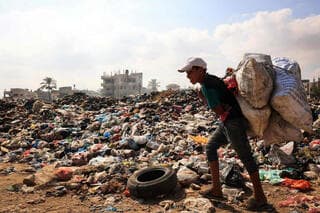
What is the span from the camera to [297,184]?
435cm

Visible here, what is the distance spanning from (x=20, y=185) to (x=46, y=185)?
1.53 ft

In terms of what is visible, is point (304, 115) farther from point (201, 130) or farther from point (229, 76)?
point (201, 130)

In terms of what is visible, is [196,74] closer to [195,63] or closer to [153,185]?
[195,63]

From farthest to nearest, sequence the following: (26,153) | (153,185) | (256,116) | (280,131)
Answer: (26,153), (153,185), (280,131), (256,116)

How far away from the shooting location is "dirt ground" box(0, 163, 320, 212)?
378 cm

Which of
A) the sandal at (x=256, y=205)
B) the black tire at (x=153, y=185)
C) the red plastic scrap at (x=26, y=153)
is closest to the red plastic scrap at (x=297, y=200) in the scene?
the sandal at (x=256, y=205)

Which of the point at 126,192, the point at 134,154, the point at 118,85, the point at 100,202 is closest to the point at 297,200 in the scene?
the point at 126,192

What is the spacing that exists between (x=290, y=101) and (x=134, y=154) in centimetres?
438

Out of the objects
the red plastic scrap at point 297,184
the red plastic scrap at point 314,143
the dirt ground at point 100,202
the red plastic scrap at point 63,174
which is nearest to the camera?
the dirt ground at point 100,202

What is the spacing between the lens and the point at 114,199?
13.6 ft

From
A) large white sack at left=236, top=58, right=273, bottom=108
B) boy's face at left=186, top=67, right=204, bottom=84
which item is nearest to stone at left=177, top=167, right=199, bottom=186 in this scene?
boy's face at left=186, top=67, right=204, bottom=84

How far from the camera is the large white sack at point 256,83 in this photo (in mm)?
3262

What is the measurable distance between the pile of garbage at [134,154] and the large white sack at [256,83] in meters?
1.34

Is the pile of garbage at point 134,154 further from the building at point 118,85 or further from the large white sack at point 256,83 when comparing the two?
the building at point 118,85
